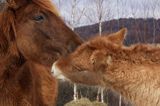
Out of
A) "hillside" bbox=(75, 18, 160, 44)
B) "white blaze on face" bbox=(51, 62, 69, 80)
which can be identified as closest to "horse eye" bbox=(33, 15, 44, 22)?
"white blaze on face" bbox=(51, 62, 69, 80)

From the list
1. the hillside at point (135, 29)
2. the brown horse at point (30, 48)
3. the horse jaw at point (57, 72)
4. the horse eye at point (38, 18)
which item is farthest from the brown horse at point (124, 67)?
the hillside at point (135, 29)

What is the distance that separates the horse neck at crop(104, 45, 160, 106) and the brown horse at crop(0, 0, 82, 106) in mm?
867

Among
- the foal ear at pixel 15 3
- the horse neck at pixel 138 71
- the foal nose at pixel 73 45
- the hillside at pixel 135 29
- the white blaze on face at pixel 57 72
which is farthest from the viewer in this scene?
the hillside at pixel 135 29

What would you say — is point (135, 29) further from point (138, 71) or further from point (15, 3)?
point (138, 71)

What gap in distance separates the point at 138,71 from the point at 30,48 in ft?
5.32

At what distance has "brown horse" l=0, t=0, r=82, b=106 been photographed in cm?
587

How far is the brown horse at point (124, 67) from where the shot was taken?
5062 millimetres

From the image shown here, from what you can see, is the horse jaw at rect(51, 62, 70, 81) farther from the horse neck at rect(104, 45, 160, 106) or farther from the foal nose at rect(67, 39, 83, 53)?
the horse neck at rect(104, 45, 160, 106)

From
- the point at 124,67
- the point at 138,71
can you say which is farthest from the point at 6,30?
the point at 138,71

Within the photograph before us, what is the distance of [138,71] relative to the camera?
202 inches

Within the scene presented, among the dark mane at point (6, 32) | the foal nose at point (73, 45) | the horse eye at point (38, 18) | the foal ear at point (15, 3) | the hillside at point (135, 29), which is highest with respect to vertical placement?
the foal ear at point (15, 3)

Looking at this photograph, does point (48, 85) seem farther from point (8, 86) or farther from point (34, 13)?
point (34, 13)

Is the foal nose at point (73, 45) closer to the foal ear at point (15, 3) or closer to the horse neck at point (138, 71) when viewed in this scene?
the horse neck at point (138, 71)

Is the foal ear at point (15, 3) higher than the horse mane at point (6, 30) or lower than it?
higher
